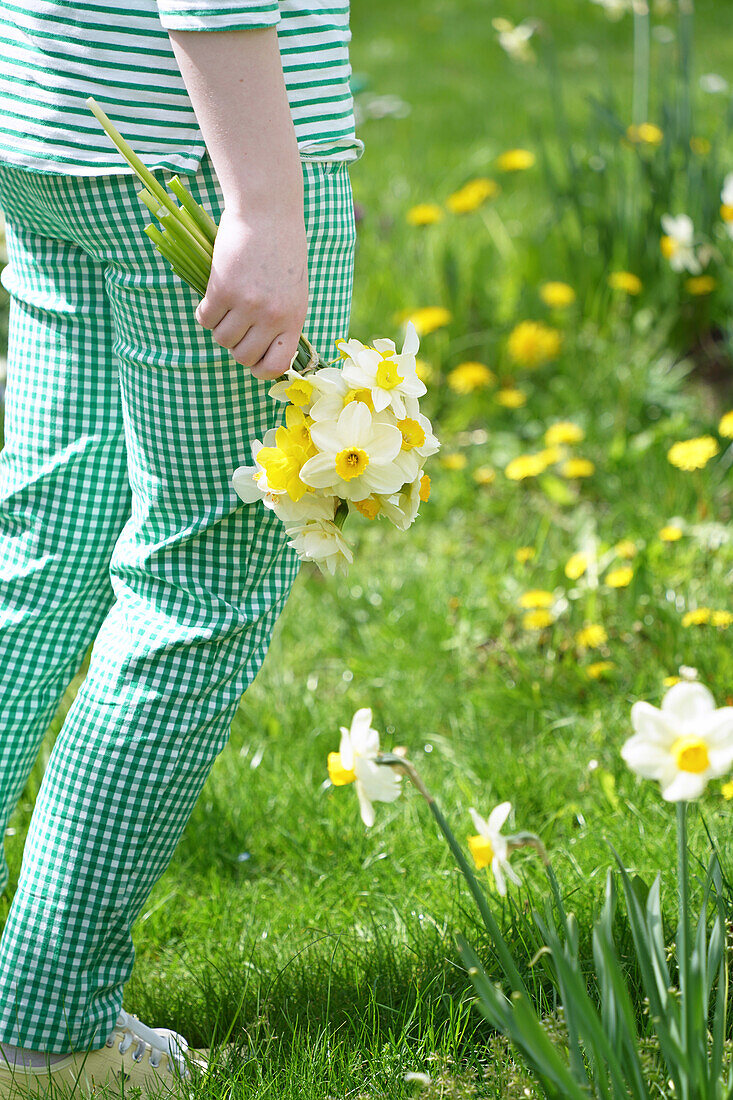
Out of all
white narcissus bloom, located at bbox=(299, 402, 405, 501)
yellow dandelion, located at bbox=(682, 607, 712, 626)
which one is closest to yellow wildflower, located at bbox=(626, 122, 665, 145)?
yellow dandelion, located at bbox=(682, 607, 712, 626)

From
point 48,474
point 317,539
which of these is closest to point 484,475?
point 48,474

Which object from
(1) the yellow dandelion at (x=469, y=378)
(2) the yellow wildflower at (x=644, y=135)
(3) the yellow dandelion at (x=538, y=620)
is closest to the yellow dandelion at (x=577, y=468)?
(1) the yellow dandelion at (x=469, y=378)

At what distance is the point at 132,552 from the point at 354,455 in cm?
32

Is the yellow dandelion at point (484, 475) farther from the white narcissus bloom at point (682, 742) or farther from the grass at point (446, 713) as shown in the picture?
the white narcissus bloom at point (682, 742)

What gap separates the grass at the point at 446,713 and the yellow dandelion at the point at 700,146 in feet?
1.40

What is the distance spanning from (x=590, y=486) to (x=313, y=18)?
1700mm

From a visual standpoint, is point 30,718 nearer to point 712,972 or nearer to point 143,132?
point 143,132

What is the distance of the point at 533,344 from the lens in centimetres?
292

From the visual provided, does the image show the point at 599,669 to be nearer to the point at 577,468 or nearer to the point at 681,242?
the point at 577,468

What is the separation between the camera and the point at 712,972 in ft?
3.19

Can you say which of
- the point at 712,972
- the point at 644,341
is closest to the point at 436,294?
the point at 644,341

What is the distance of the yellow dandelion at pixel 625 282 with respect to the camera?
2.86 metres

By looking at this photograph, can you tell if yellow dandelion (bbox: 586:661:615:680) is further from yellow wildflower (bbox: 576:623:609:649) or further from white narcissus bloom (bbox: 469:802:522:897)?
white narcissus bloom (bbox: 469:802:522:897)

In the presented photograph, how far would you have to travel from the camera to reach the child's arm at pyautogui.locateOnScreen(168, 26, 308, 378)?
963 mm
